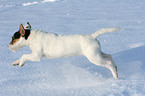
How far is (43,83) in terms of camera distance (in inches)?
120

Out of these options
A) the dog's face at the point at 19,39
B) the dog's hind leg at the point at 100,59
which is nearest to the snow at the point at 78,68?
the dog's hind leg at the point at 100,59

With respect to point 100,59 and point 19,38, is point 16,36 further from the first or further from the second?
point 100,59

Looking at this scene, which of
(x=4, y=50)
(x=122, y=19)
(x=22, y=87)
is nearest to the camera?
(x=22, y=87)

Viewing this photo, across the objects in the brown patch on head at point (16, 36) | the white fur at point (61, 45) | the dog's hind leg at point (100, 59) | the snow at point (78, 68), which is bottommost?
the snow at point (78, 68)

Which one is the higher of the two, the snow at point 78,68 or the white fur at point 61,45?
the white fur at point 61,45

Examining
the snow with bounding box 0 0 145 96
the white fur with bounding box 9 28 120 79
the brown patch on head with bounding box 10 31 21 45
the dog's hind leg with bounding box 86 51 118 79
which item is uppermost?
the brown patch on head with bounding box 10 31 21 45

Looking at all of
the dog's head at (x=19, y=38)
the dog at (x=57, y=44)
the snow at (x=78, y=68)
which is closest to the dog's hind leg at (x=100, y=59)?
the dog at (x=57, y=44)

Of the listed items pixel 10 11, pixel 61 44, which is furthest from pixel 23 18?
pixel 61 44

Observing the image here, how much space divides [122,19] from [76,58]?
3426 millimetres

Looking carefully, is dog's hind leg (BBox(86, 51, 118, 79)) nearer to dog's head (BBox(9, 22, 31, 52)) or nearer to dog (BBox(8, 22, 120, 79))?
dog (BBox(8, 22, 120, 79))

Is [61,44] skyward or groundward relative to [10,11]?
skyward

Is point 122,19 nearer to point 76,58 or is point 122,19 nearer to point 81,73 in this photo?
point 76,58

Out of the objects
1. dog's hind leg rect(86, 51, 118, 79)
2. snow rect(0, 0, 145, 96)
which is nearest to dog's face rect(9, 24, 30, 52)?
snow rect(0, 0, 145, 96)

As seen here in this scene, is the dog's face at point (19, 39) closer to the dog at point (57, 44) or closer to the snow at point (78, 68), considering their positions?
Result: the dog at point (57, 44)
